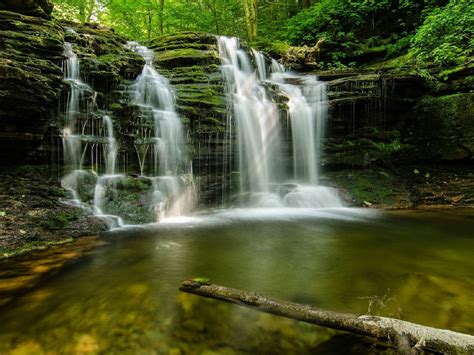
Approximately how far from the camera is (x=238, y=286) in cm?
361

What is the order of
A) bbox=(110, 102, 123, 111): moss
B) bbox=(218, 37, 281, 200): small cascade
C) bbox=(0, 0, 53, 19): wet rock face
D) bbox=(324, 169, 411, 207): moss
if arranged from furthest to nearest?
bbox=(218, 37, 281, 200): small cascade
bbox=(324, 169, 411, 207): moss
bbox=(110, 102, 123, 111): moss
bbox=(0, 0, 53, 19): wet rock face

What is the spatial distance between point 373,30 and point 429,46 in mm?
7904

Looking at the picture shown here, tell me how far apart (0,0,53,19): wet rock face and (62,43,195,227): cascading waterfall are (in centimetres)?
113

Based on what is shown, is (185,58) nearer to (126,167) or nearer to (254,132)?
(254,132)

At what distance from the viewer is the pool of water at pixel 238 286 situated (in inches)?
99.5

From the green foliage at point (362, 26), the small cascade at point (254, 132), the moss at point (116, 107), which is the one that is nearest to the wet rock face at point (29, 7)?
the moss at point (116, 107)

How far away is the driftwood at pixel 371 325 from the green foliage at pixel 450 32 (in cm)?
889

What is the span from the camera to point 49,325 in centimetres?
277

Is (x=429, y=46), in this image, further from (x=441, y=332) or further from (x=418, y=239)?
(x=441, y=332)

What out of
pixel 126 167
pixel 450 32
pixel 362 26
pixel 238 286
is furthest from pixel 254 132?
pixel 362 26

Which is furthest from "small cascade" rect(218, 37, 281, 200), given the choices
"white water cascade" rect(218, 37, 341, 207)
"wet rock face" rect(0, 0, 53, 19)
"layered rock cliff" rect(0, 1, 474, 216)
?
"wet rock face" rect(0, 0, 53, 19)

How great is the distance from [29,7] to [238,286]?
9629 millimetres

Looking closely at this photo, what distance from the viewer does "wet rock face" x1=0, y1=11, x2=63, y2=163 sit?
236 inches

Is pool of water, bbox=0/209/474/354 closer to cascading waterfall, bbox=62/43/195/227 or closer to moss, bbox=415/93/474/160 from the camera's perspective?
cascading waterfall, bbox=62/43/195/227
